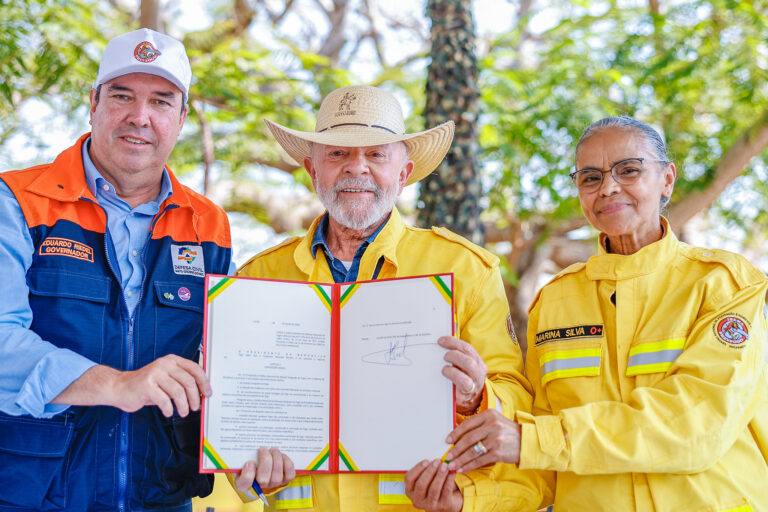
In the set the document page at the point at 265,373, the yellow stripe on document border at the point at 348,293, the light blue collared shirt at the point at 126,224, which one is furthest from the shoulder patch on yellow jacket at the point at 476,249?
the light blue collared shirt at the point at 126,224

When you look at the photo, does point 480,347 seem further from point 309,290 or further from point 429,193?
point 429,193

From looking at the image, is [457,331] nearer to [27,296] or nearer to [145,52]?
[27,296]

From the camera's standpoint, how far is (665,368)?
2.73 metres

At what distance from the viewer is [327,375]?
276 centimetres

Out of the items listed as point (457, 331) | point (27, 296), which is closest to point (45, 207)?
point (27, 296)

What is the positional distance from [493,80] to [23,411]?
7.35 metres

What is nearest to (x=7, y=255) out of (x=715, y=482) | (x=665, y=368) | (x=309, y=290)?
(x=309, y=290)

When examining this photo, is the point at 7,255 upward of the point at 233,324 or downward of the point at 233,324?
upward

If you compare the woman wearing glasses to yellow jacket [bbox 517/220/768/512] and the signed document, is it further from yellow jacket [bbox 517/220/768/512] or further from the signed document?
the signed document

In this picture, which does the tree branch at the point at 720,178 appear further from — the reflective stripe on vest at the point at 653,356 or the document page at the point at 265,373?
the document page at the point at 265,373

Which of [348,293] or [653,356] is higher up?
[348,293]

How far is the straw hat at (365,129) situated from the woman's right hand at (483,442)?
1.33m

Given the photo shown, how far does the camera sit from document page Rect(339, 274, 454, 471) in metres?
2.65

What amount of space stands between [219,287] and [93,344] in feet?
2.02
